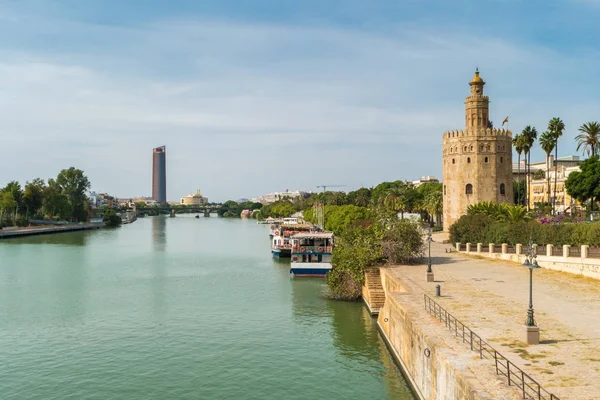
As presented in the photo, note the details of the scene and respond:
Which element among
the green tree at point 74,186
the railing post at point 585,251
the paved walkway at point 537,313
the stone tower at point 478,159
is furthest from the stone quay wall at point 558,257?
the green tree at point 74,186

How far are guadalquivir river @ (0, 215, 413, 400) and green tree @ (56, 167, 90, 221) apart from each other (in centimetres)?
11483

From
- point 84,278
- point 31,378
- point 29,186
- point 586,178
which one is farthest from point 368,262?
point 29,186

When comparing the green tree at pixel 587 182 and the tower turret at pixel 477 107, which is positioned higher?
the tower turret at pixel 477 107

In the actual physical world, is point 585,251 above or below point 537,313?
above

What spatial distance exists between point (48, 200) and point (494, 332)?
143517 mm

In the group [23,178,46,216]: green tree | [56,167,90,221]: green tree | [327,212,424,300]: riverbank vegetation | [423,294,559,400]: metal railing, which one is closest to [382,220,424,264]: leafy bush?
[327,212,424,300]: riverbank vegetation

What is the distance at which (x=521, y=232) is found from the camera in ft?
150

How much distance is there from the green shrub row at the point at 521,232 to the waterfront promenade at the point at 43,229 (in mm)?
94709

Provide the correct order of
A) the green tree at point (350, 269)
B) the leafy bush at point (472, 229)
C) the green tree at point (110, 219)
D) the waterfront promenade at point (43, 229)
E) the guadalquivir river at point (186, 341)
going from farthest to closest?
the green tree at point (110, 219) → the waterfront promenade at point (43, 229) → the leafy bush at point (472, 229) → the green tree at point (350, 269) → the guadalquivir river at point (186, 341)

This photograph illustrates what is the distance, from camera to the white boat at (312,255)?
5197cm

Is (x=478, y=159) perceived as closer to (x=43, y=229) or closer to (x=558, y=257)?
(x=558, y=257)

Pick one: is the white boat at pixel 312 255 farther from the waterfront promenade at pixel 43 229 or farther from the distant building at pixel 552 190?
the waterfront promenade at pixel 43 229

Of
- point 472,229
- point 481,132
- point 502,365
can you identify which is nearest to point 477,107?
point 481,132

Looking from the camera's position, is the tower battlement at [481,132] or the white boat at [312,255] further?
the tower battlement at [481,132]
